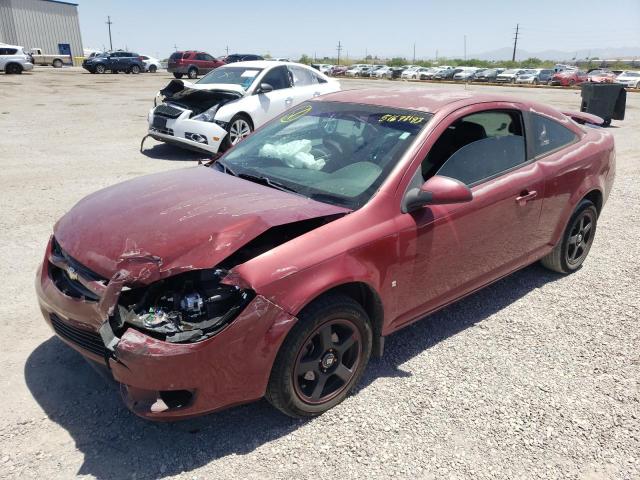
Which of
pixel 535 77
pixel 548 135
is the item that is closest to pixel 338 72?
pixel 535 77

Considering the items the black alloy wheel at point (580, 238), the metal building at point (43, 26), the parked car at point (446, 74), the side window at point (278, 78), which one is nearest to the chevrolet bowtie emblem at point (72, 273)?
the black alloy wheel at point (580, 238)

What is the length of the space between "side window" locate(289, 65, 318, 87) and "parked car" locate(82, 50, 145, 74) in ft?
109

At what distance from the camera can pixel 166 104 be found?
381 inches

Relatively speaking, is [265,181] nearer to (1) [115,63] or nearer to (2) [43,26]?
(1) [115,63]

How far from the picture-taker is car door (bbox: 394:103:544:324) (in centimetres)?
314

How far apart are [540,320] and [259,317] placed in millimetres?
2555

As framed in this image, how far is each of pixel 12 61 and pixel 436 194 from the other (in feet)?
122

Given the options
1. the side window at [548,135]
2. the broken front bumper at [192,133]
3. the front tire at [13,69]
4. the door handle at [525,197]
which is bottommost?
the broken front bumper at [192,133]

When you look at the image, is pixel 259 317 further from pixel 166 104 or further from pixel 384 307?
pixel 166 104

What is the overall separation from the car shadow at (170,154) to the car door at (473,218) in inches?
250

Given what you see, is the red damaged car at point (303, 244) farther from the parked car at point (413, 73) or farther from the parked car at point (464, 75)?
the parked car at point (413, 73)

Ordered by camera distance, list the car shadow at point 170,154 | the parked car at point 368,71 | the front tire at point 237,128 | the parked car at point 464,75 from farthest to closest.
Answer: the parked car at point 368,71
the parked car at point 464,75
the car shadow at point 170,154
the front tire at point 237,128

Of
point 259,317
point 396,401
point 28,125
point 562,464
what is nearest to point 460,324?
point 396,401

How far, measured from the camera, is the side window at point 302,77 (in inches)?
424
